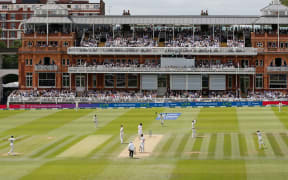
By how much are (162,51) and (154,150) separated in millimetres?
45880

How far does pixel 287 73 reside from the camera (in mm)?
87812

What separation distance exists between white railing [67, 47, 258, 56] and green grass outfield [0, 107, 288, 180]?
19.0 m

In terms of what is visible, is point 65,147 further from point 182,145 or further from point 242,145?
point 242,145

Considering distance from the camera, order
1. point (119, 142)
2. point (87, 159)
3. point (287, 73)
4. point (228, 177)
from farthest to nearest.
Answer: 1. point (287, 73)
2. point (119, 142)
3. point (87, 159)
4. point (228, 177)

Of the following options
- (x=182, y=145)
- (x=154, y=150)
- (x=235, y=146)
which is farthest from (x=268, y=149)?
(x=154, y=150)

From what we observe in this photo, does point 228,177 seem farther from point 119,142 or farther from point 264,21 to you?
point 264,21

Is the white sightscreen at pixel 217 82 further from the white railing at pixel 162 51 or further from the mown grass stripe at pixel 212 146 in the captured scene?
the mown grass stripe at pixel 212 146

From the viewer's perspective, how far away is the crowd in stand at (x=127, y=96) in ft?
264

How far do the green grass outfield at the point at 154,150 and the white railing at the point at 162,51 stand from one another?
18983mm

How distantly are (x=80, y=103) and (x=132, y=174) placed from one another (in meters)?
46.8

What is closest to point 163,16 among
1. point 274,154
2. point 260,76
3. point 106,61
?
point 106,61

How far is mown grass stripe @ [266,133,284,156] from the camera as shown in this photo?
1598 inches

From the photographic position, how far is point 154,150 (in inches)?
1693

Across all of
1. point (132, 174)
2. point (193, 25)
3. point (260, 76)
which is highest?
point (193, 25)
